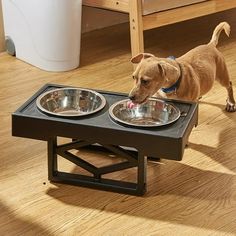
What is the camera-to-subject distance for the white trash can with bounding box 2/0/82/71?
2412 mm

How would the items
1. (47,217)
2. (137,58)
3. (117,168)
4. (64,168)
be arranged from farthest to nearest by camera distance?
(137,58) → (64,168) → (117,168) → (47,217)

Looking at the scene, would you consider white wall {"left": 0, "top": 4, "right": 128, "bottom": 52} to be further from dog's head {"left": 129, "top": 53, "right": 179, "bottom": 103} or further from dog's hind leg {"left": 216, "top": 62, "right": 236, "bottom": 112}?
dog's head {"left": 129, "top": 53, "right": 179, "bottom": 103}

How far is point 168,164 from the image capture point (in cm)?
178

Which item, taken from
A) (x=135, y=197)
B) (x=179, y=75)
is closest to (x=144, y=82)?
(x=179, y=75)

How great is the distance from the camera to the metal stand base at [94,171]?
1.59 metres

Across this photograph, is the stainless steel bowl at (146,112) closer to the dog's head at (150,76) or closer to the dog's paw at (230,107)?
the dog's head at (150,76)

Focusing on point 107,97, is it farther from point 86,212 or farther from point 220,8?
point 220,8

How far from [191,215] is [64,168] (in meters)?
0.45

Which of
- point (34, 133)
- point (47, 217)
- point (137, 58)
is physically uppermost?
point (137, 58)

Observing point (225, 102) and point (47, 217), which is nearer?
point (47, 217)

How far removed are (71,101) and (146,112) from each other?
0.25 metres

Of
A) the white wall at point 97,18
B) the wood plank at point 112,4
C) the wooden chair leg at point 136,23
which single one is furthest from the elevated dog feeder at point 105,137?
the white wall at point 97,18

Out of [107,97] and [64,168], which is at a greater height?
[107,97]

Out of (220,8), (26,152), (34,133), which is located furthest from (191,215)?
(220,8)
